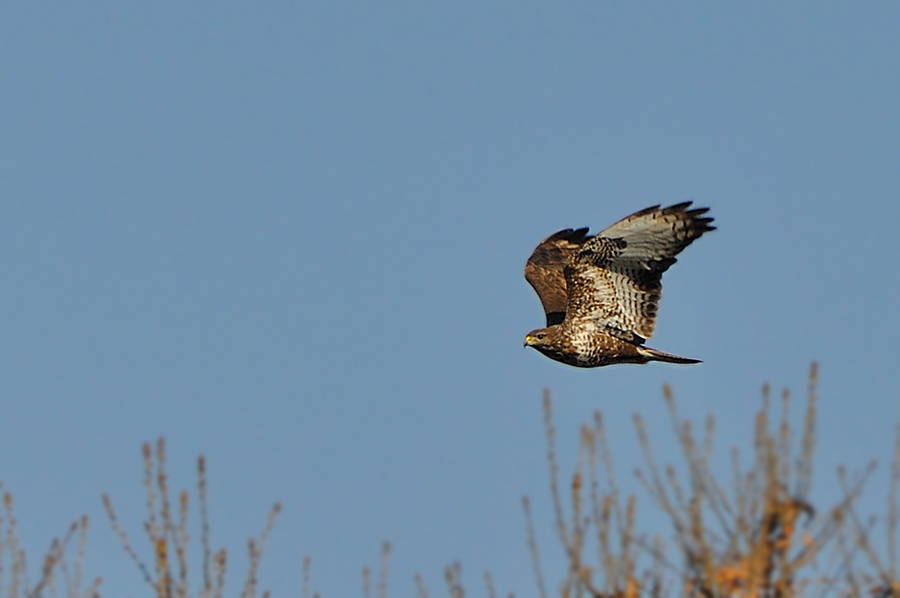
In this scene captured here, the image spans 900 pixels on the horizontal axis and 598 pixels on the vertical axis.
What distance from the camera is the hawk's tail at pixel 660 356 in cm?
1188

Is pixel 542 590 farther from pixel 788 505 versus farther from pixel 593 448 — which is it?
pixel 788 505

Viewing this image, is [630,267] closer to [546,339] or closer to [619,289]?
[619,289]

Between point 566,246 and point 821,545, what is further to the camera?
point 566,246

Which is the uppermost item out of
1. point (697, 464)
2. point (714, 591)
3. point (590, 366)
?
point (590, 366)

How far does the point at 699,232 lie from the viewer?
37.8 ft

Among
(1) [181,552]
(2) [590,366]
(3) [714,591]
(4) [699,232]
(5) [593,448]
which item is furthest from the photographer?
(2) [590,366]

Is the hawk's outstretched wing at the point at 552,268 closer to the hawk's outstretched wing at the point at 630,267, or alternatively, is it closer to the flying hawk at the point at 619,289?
the flying hawk at the point at 619,289

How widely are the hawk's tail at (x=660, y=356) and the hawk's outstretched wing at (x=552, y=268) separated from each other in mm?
1172

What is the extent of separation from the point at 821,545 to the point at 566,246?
9.68 meters

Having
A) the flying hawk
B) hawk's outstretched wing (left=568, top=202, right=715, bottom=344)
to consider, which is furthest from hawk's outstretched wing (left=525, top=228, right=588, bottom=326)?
hawk's outstretched wing (left=568, top=202, right=715, bottom=344)

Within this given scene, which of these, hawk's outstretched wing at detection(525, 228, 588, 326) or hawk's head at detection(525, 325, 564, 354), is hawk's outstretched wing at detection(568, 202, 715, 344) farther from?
hawk's outstretched wing at detection(525, 228, 588, 326)

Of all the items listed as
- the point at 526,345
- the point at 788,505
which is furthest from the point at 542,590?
the point at 526,345

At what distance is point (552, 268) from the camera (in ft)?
45.1

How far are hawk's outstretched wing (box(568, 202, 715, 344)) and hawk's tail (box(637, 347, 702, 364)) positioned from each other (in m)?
0.10
